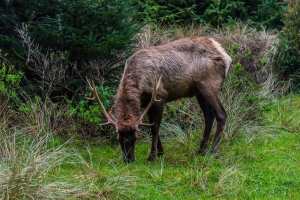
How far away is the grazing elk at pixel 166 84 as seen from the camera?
341 inches

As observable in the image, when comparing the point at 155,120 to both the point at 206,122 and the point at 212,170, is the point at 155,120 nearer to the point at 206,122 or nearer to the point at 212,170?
the point at 206,122

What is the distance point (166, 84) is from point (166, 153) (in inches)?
47.3

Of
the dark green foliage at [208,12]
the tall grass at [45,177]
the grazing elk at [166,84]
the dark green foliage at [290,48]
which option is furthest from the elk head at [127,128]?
the dark green foliage at [208,12]

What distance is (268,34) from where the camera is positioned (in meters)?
16.0

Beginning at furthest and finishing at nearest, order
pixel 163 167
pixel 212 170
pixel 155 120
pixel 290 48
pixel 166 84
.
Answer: pixel 290 48 < pixel 166 84 < pixel 155 120 < pixel 163 167 < pixel 212 170

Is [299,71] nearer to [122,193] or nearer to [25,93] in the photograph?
[25,93]

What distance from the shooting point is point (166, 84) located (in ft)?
30.4

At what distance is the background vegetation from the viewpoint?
23.2ft

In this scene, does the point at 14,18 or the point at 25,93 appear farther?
the point at 14,18

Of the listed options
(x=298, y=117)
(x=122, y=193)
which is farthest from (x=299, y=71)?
(x=122, y=193)

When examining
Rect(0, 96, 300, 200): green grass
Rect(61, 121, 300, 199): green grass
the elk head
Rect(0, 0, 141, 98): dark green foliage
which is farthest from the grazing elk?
Rect(0, 0, 141, 98): dark green foliage

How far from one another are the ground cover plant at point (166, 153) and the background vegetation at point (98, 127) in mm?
19

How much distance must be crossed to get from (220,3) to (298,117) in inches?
287

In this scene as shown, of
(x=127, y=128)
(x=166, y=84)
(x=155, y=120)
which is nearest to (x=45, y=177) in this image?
(x=127, y=128)
